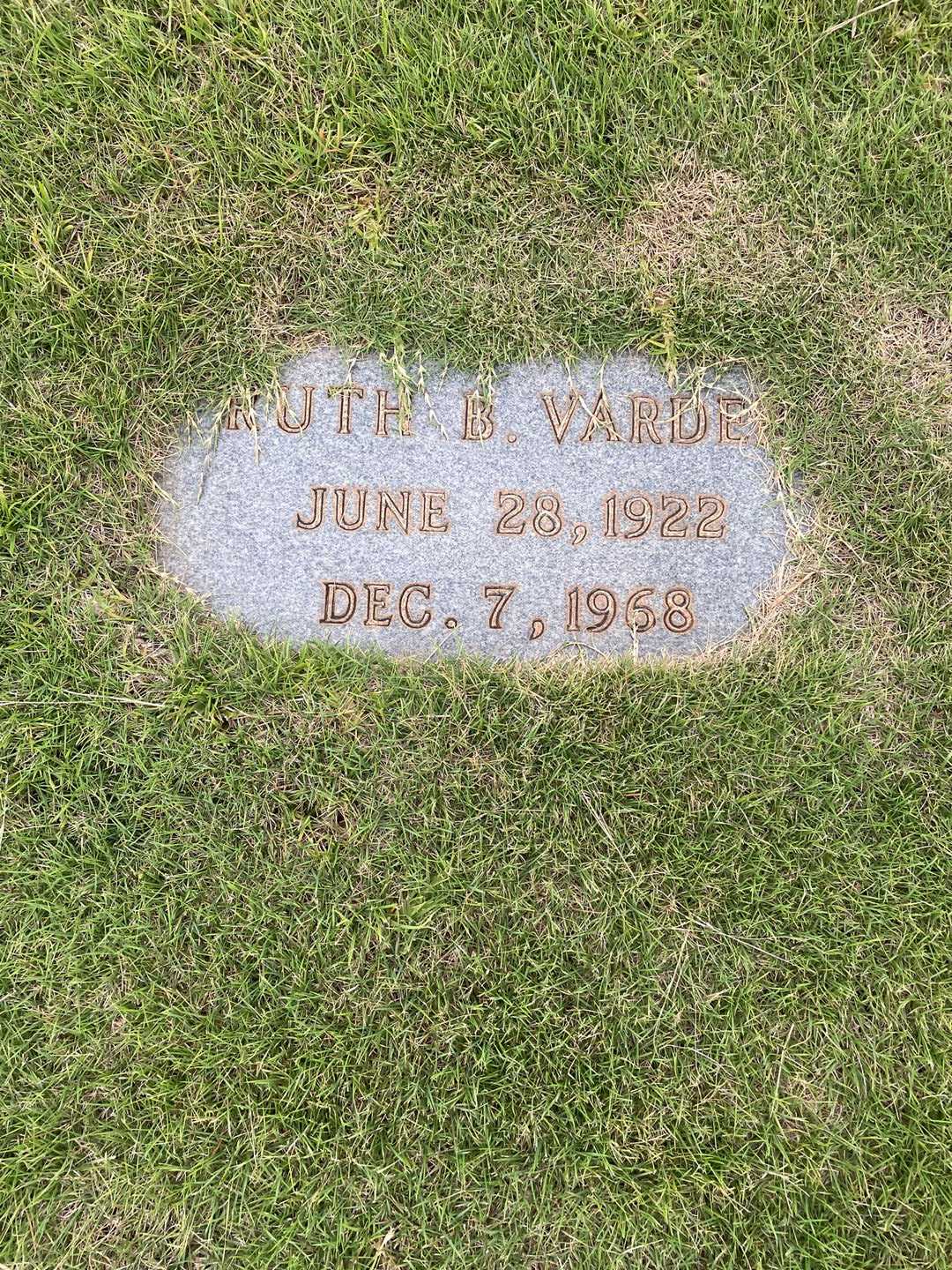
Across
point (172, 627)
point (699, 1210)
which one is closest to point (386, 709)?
point (172, 627)

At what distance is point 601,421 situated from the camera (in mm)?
2029

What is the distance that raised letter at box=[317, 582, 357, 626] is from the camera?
77.4 inches

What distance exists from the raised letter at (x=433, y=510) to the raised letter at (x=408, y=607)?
15 cm

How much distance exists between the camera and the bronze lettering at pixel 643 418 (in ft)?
6.65

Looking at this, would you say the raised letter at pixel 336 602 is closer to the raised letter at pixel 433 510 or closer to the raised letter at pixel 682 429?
the raised letter at pixel 433 510

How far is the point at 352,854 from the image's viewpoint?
1.88 metres

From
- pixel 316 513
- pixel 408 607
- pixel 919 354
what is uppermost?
pixel 919 354

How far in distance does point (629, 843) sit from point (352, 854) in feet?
2.34

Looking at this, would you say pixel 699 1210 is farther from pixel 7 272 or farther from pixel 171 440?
pixel 7 272

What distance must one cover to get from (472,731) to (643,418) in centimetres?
99

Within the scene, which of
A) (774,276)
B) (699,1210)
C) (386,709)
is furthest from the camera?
(774,276)

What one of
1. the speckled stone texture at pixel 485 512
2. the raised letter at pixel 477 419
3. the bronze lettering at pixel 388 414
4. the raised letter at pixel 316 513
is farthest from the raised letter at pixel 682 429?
the raised letter at pixel 316 513

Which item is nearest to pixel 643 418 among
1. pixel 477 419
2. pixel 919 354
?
pixel 477 419

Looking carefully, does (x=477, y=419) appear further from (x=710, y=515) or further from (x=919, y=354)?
(x=919, y=354)
